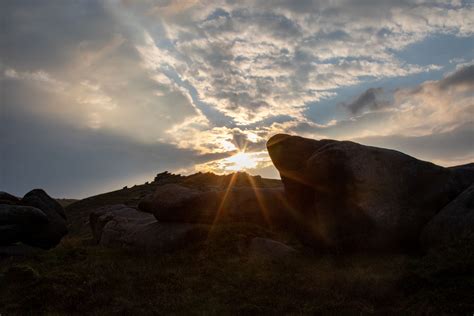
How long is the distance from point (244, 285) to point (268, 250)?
16.6ft

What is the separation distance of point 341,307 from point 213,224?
14023mm

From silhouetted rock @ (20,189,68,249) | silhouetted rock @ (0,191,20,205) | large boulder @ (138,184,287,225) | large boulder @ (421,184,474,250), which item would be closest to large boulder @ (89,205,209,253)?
large boulder @ (138,184,287,225)

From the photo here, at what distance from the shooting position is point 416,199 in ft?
68.6

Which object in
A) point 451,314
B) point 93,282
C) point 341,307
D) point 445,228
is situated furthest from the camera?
point 445,228

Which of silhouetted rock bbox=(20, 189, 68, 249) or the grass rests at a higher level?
silhouetted rock bbox=(20, 189, 68, 249)

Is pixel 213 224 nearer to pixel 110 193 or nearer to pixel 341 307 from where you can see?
pixel 341 307

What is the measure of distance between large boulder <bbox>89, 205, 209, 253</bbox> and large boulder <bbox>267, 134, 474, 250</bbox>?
7.45m

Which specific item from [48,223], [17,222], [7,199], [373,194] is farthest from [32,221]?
[373,194]

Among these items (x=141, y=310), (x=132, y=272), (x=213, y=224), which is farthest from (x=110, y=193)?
(x=141, y=310)

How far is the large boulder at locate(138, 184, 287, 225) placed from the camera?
26266 millimetres

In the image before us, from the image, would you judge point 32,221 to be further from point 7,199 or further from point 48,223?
point 7,199

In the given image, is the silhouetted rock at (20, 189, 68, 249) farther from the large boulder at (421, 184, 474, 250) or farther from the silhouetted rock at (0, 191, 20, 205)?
the large boulder at (421, 184, 474, 250)

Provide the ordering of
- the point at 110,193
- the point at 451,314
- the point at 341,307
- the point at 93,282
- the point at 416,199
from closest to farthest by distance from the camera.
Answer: the point at 451,314, the point at 341,307, the point at 93,282, the point at 416,199, the point at 110,193

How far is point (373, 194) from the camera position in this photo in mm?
20562
